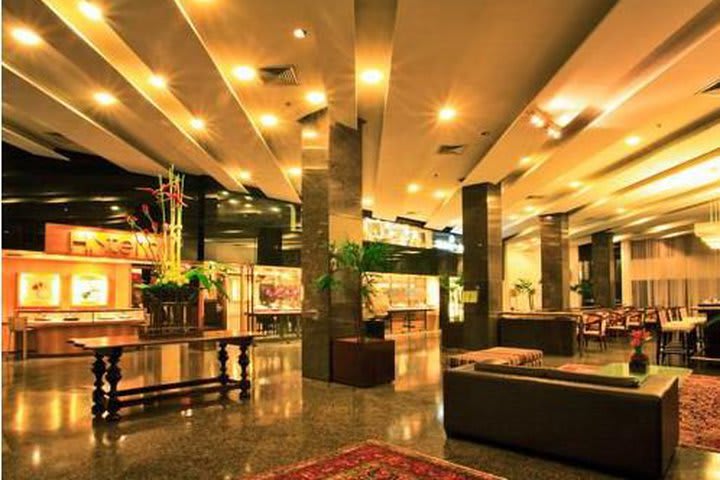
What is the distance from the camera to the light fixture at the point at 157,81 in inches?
249

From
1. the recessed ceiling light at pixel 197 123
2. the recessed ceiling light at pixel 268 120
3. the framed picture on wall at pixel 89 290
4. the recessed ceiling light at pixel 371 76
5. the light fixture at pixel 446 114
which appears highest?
the recessed ceiling light at pixel 371 76

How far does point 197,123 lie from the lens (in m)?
8.16

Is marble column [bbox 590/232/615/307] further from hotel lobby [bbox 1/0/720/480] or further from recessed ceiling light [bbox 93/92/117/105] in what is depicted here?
recessed ceiling light [bbox 93/92/117/105]

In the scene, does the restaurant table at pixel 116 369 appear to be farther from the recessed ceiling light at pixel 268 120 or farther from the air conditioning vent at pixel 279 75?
the recessed ceiling light at pixel 268 120

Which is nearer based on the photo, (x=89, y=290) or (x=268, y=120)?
(x=268, y=120)

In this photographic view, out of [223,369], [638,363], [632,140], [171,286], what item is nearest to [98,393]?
[171,286]

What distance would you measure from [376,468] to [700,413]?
12.6ft

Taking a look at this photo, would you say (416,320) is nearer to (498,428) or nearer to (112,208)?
(112,208)

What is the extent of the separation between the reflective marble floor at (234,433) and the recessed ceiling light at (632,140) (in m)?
4.95

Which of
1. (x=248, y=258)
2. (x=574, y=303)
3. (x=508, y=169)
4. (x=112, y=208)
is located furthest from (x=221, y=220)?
(x=574, y=303)

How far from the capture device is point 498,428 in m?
4.38

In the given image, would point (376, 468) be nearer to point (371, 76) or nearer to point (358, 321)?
point (358, 321)

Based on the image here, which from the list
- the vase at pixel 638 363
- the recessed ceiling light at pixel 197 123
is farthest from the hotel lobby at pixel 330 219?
the recessed ceiling light at pixel 197 123

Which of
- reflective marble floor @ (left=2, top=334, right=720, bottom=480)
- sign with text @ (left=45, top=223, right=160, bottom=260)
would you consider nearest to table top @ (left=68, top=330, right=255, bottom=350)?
reflective marble floor @ (left=2, top=334, right=720, bottom=480)
